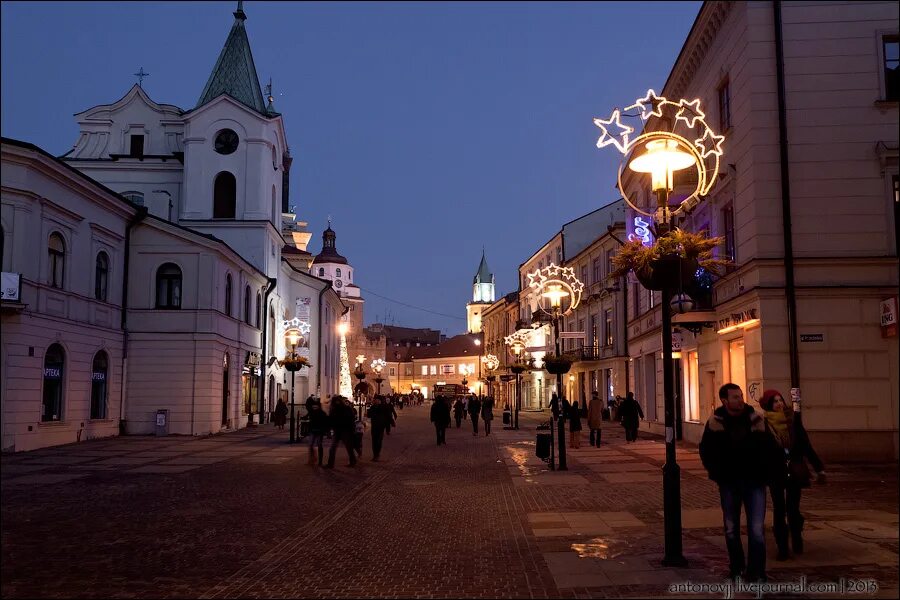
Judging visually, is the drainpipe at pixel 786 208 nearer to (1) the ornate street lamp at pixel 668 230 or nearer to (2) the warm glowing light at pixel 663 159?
(1) the ornate street lamp at pixel 668 230

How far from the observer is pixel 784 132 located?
704 inches

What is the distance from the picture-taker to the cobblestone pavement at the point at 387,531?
7434 millimetres

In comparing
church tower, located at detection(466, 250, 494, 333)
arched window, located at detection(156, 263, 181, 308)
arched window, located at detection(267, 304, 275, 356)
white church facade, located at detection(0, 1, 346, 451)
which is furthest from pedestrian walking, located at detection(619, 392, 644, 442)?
church tower, located at detection(466, 250, 494, 333)

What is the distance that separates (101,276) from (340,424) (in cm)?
1318

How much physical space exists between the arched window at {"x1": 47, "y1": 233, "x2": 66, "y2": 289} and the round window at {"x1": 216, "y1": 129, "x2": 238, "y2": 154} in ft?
60.6

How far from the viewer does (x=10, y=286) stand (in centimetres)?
2028

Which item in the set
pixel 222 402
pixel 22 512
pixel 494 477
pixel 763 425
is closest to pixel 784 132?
pixel 494 477

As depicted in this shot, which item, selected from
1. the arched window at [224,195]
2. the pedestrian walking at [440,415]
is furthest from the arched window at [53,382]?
the arched window at [224,195]

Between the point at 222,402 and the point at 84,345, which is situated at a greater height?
the point at 84,345

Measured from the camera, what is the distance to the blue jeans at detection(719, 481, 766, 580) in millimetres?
6898

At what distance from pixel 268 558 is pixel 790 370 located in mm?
12927

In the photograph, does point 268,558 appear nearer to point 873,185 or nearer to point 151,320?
point 873,185

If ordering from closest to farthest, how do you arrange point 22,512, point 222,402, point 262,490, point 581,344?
point 22,512
point 262,490
point 222,402
point 581,344

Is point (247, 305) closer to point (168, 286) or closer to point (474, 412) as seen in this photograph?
point (168, 286)
